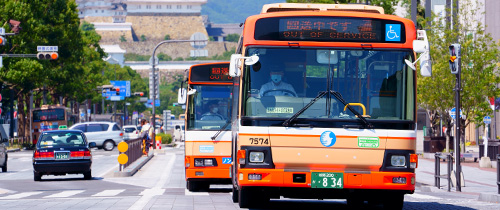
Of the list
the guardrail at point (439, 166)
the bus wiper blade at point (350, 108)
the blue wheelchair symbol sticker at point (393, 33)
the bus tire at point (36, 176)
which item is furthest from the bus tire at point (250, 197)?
the bus tire at point (36, 176)

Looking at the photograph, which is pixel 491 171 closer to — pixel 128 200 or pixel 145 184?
pixel 145 184

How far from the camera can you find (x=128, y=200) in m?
16.3

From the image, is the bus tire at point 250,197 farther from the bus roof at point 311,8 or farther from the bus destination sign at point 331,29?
the bus roof at point 311,8

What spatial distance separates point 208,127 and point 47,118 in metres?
48.0

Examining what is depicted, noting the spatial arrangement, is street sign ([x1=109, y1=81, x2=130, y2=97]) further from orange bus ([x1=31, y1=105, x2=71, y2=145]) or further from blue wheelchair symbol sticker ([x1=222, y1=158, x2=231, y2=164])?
blue wheelchair symbol sticker ([x1=222, y1=158, x2=231, y2=164])

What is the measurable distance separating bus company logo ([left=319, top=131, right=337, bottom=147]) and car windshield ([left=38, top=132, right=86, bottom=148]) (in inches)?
573

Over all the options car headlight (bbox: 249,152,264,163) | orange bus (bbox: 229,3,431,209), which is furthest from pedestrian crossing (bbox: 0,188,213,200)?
orange bus (bbox: 229,3,431,209)

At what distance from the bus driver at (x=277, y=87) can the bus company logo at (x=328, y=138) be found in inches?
25.9

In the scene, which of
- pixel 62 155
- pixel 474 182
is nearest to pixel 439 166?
pixel 474 182

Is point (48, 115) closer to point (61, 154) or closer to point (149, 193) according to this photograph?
point (61, 154)

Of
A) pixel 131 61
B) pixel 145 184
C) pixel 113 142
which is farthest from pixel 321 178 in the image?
pixel 131 61

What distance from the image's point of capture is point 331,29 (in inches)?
467

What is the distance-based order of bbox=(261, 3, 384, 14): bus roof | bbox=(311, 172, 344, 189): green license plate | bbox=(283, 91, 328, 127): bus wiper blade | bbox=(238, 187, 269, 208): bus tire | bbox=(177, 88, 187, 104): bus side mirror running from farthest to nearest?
bbox=(177, 88, 187, 104): bus side mirror
bbox=(238, 187, 269, 208): bus tire
bbox=(261, 3, 384, 14): bus roof
bbox=(311, 172, 344, 189): green license plate
bbox=(283, 91, 328, 127): bus wiper blade

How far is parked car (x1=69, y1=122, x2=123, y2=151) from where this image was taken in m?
56.5
